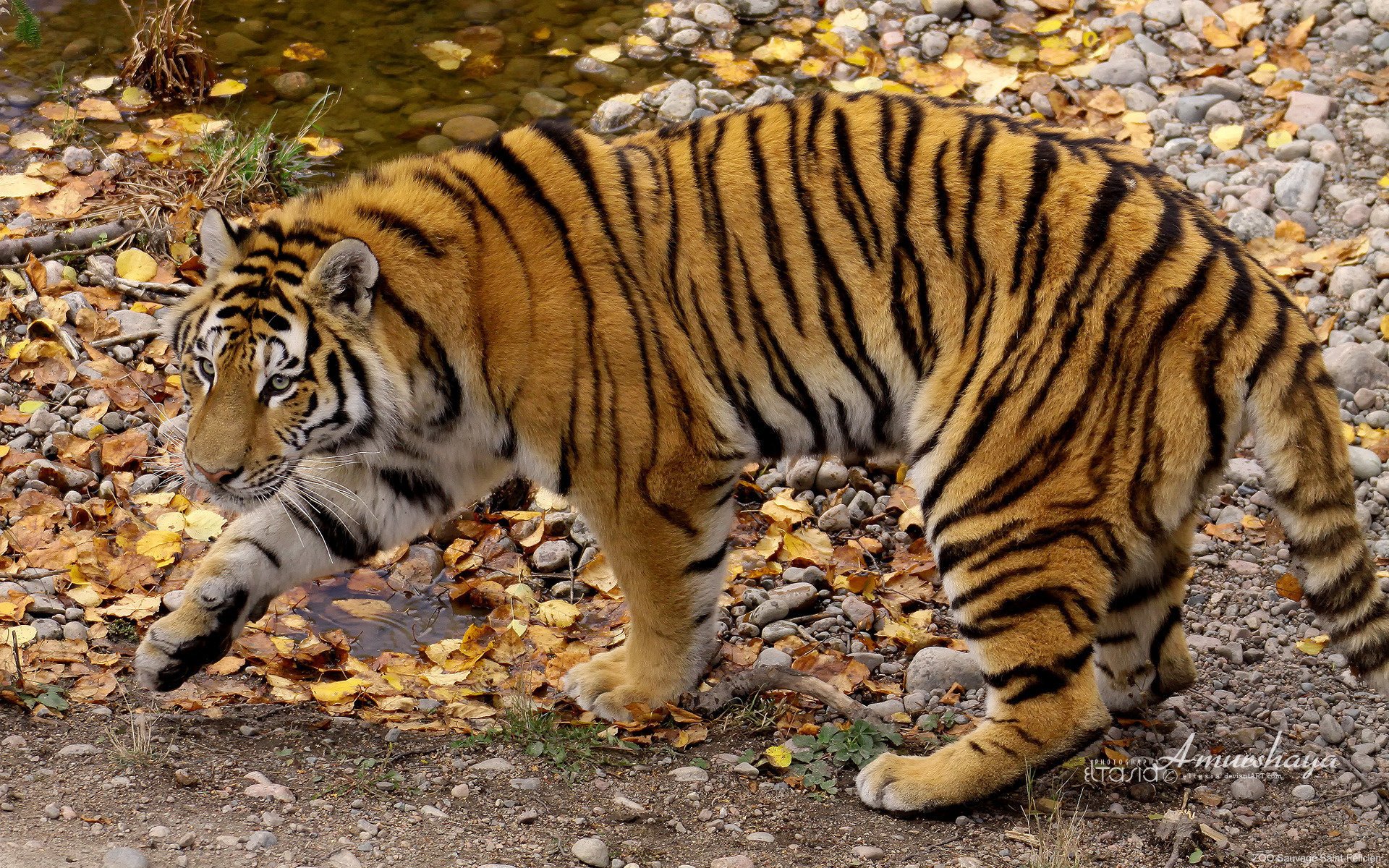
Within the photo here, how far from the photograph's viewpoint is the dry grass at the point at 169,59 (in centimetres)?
720

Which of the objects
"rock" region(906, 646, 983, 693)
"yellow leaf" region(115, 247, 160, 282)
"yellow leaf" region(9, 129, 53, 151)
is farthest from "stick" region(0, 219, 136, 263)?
"rock" region(906, 646, 983, 693)

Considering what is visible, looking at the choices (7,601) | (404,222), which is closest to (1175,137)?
(404,222)

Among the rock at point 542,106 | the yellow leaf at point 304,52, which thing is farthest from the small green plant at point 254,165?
the rock at point 542,106

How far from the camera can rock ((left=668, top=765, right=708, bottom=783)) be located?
3.96 metres

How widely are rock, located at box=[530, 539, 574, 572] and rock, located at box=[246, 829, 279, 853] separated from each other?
188 centimetres

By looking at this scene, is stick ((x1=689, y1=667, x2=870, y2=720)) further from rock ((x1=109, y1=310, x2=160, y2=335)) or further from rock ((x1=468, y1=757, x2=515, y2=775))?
rock ((x1=109, y1=310, x2=160, y2=335))

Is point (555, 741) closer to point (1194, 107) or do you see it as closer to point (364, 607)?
point (364, 607)

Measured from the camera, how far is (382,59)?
309 inches

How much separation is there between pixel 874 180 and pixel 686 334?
2.28 feet

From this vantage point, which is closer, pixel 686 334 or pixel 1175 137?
pixel 686 334

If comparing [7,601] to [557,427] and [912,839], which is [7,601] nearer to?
[557,427]

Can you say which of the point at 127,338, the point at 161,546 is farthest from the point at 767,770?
the point at 127,338

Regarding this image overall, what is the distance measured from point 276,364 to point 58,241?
9.00 ft

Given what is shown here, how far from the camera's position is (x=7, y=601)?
4.48 metres
